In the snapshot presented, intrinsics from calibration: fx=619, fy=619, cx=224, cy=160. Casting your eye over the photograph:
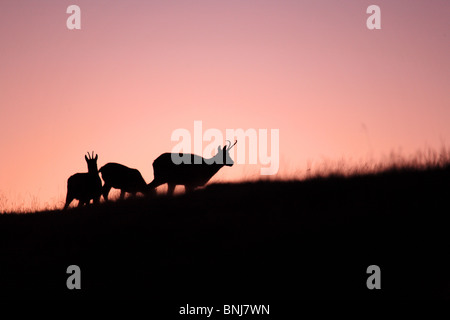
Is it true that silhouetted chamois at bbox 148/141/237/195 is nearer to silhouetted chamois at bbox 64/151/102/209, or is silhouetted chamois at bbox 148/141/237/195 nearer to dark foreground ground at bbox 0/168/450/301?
silhouetted chamois at bbox 64/151/102/209

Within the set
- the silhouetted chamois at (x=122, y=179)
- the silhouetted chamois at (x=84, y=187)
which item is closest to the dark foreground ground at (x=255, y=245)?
the silhouetted chamois at (x=84, y=187)

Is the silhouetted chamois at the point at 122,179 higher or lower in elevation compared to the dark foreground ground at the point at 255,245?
higher

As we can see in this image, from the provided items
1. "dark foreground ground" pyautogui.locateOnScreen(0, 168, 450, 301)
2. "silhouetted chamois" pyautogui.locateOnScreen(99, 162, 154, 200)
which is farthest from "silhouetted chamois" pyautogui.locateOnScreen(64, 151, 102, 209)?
"dark foreground ground" pyautogui.locateOnScreen(0, 168, 450, 301)

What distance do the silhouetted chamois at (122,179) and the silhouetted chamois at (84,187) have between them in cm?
55

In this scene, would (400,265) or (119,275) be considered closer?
(400,265)

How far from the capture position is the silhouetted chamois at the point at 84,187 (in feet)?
59.0

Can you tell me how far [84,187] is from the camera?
18.2m

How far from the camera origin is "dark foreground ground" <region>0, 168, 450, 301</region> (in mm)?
8766

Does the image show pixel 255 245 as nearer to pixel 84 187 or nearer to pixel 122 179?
pixel 84 187

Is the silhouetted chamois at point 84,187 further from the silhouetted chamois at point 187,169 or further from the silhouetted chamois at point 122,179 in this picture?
the silhouetted chamois at point 187,169

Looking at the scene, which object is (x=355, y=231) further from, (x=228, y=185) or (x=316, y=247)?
(x=228, y=185)
